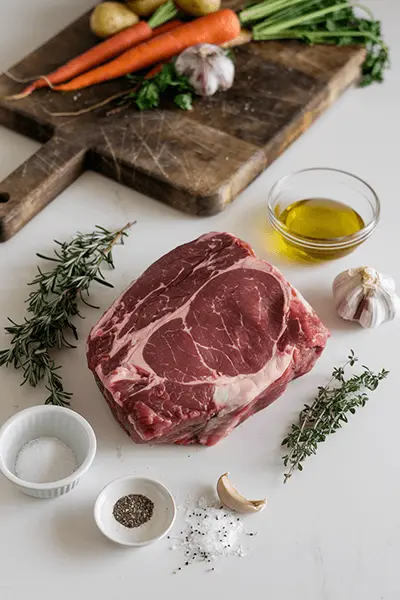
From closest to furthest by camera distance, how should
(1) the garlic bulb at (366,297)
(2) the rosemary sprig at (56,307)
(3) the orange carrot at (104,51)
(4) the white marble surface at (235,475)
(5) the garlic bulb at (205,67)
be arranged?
(4) the white marble surface at (235,475) → (2) the rosemary sprig at (56,307) → (1) the garlic bulb at (366,297) → (5) the garlic bulb at (205,67) → (3) the orange carrot at (104,51)

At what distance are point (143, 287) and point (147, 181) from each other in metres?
0.62

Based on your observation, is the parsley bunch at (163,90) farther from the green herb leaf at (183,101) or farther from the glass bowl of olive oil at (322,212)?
the glass bowl of olive oil at (322,212)

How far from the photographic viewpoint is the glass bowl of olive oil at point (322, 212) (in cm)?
299

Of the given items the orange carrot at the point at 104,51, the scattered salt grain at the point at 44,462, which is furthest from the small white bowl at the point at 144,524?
the orange carrot at the point at 104,51

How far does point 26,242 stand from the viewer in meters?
3.11

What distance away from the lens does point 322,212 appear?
314cm

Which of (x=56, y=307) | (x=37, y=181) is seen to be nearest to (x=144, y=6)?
(x=37, y=181)

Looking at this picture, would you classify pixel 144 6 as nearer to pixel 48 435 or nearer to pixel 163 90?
pixel 163 90

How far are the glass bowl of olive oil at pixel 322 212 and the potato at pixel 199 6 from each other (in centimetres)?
92

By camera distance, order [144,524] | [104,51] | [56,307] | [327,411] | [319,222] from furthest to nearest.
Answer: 1. [104,51]
2. [319,222]
3. [56,307]
4. [327,411]
5. [144,524]

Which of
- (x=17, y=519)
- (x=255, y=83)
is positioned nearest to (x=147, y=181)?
(x=255, y=83)

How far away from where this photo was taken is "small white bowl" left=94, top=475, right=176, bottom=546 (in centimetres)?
236

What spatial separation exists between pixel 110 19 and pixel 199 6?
35 centimetres

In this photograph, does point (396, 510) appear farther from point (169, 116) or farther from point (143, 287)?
point (169, 116)
